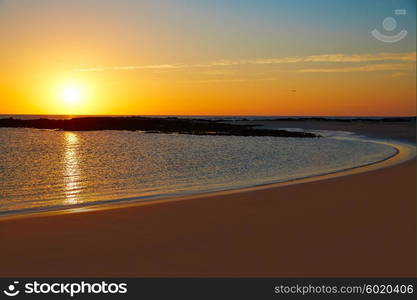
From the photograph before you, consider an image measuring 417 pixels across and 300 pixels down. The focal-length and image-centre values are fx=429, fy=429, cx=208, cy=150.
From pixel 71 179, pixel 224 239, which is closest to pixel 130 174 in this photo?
pixel 71 179

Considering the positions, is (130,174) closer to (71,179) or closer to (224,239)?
(71,179)

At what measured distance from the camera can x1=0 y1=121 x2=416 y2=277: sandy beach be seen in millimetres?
7539

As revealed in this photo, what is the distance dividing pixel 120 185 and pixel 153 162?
9.66 m

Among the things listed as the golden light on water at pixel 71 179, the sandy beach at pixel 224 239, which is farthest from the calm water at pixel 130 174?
the sandy beach at pixel 224 239

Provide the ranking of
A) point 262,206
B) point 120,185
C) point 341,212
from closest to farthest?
point 341,212
point 262,206
point 120,185

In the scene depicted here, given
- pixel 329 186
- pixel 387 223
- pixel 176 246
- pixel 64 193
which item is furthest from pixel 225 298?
pixel 64 193

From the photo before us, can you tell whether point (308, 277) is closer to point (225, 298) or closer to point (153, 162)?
point (225, 298)

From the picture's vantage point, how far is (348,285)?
673cm

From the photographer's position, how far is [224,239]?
9172 millimetres

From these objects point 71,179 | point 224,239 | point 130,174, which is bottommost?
point 224,239

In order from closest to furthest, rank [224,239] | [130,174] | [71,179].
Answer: [224,239] < [71,179] < [130,174]

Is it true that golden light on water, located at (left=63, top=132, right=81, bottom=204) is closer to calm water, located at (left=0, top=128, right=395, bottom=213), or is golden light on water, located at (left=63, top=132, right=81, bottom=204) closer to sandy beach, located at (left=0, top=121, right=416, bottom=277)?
calm water, located at (left=0, top=128, right=395, bottom=213)

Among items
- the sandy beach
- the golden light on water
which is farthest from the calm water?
the sandy beach

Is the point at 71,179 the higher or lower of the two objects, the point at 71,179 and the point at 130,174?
the lower
